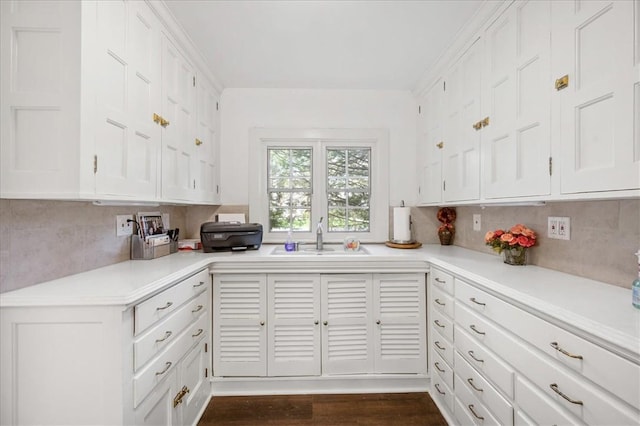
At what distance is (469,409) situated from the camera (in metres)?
1.50

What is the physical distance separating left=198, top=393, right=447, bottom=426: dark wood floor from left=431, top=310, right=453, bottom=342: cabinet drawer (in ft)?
1.74

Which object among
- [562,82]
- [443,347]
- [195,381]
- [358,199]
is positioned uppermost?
[562,82]

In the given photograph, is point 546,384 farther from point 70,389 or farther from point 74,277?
point 74,277

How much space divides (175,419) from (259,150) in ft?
6.89

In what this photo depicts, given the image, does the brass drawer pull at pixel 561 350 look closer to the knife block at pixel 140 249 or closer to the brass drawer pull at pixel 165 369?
the brass drawer pull at pixel 165 369

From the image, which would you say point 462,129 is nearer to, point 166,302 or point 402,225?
point 402,225

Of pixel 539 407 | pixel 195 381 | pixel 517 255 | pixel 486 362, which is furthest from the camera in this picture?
pixel 195 381

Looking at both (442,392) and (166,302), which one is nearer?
(166,302)

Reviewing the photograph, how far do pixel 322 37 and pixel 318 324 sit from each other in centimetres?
198

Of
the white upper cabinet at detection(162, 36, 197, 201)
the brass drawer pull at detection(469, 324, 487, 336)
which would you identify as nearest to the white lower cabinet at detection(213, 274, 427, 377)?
the brass drawer pull at detection(469, 324, 487, 336)

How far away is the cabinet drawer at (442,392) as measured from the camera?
1737 millimetres

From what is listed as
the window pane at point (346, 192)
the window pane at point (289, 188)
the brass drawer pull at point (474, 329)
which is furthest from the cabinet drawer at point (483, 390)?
the window pane at point (289, 188)

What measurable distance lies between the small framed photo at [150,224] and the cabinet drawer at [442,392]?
219cm

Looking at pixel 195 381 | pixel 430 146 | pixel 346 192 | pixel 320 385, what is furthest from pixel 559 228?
pixel 195 381
